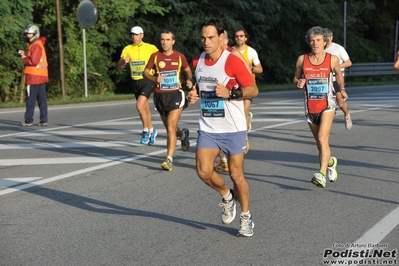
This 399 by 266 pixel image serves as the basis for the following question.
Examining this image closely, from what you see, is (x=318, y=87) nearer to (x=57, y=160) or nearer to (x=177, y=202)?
(x=177, y=202)

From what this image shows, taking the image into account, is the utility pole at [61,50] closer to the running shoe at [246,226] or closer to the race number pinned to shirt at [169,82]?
the race number pinned to shirt at [169,82]

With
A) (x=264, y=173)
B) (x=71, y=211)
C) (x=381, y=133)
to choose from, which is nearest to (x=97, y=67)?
(x=381, y=133)

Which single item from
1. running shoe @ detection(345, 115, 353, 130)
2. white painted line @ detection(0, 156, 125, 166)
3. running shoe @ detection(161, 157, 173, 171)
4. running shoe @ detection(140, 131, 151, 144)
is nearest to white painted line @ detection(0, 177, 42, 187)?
white painted line @ detection(0, 156, 125, 166)

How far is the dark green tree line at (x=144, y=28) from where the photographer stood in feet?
86.9

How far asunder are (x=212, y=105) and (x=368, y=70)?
31.6 metres

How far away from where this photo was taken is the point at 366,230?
24.4 ft

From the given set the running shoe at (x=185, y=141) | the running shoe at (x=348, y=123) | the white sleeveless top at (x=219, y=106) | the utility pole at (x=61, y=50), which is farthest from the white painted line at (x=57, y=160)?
the utility pole at (x=61, y=50)

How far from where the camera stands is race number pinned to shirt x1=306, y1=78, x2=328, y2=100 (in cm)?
1007

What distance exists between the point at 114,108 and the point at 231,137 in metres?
14.1

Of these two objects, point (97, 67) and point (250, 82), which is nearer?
point (250, 82)

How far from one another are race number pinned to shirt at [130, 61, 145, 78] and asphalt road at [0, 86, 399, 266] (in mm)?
1135

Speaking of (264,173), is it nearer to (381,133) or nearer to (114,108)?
(381,133)

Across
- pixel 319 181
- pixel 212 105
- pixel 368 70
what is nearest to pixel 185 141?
pixel 319 181

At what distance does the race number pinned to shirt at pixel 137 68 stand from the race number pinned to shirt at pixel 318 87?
4.33 meters
